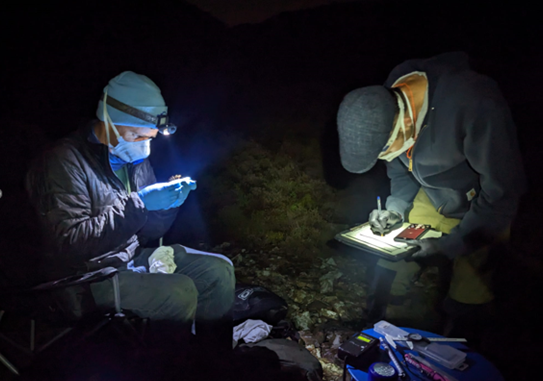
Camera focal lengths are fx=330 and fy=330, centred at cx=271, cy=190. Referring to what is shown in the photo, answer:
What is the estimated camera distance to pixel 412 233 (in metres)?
2.42

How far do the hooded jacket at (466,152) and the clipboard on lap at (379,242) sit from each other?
0.94 ft

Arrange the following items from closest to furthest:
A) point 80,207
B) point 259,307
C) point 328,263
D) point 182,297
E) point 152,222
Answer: point 80,207
point 182,297
point 152,222
point 259,307
point 328,263

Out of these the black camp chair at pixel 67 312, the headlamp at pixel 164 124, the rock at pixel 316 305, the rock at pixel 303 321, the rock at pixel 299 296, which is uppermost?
the headlamp at pixel 164 124

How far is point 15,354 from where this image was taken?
93.3 inches

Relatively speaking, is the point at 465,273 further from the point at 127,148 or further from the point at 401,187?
the point at 127,148

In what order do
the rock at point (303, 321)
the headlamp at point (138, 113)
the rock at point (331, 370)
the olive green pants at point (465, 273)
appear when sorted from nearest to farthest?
the headlamp at point (138, 113) < the olive green pants at point (465, 273) < the rock at point (331, 370) < the rock at point (303, 321)

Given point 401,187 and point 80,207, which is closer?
point 80,207

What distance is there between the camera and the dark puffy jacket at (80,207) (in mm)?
1953

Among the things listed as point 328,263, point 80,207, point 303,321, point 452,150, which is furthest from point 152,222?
point 328,263

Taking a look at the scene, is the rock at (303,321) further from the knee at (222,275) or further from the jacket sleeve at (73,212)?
the jacket sleeve at (73,212)

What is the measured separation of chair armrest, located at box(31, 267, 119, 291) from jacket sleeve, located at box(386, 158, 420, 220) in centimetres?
230

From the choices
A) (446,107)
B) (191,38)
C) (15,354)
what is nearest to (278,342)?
(15,354)

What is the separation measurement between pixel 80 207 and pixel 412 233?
7.43 feet

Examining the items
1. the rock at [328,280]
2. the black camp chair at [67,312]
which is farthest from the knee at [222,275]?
the rock at [328,280]
